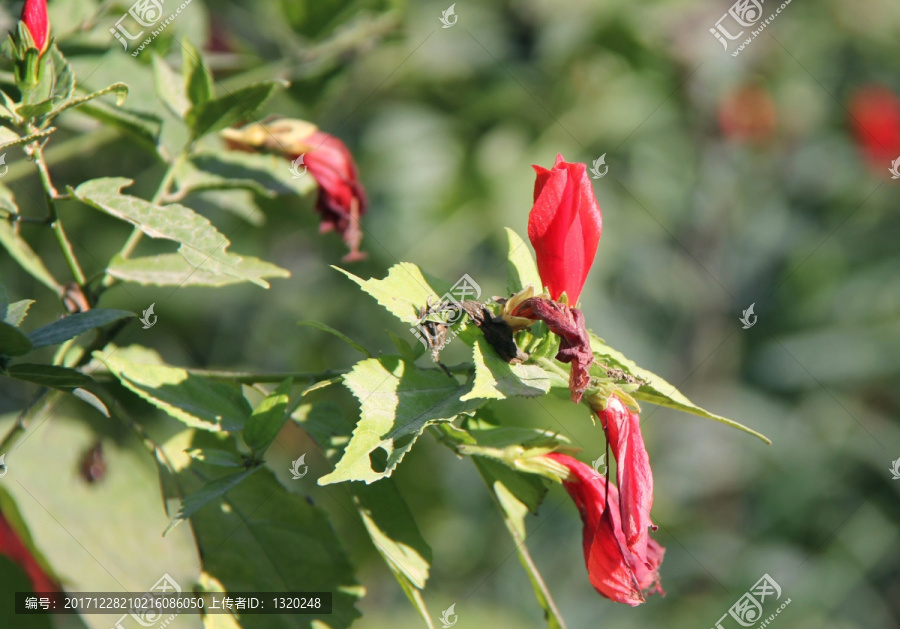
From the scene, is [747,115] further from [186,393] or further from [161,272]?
[186,393]

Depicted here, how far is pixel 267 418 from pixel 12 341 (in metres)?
0.31

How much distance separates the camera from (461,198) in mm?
2617

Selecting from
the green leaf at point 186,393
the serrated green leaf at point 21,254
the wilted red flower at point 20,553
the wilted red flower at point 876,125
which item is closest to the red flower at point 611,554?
the green leaf at point 186,393

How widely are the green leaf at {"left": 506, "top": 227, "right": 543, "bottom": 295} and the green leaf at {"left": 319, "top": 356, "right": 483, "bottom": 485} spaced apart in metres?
0.17

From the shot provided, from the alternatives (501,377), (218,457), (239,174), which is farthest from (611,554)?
(239,174)

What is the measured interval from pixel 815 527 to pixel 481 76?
241 centimetres

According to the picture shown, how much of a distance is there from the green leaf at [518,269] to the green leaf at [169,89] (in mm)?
615

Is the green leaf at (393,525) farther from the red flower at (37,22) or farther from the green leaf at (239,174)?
the red flower at (37,22)

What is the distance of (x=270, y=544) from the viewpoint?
1186 millimetres

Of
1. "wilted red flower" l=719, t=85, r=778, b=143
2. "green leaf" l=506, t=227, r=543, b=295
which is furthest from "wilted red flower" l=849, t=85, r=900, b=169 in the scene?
"green leaf" l=506, t=227, r=543, b=295

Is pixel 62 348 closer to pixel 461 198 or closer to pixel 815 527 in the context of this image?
pixel 461 198

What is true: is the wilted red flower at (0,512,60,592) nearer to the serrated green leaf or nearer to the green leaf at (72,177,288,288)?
the serrated green leaf

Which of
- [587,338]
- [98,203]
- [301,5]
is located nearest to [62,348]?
[98,203]

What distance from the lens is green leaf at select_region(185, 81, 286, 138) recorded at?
1.24 metres
